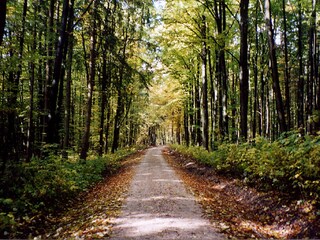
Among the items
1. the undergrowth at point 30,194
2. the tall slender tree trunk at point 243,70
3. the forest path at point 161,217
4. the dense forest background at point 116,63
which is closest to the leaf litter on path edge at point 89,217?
the forest path at point 161,217

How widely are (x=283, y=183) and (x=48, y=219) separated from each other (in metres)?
5.99

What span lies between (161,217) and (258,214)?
8.53ft

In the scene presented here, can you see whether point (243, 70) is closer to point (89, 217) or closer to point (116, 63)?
→ point (116, 63)

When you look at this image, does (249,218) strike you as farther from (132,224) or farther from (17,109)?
(17,109)

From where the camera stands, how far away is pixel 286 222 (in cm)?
596

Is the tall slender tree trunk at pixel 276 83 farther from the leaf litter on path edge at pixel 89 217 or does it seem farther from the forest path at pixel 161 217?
the leaf litter on path edge at pixel 89 217

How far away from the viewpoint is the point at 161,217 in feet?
20.4

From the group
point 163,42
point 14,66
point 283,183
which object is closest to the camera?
point 283,183

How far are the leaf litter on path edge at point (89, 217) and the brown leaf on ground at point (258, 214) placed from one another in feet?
7.84

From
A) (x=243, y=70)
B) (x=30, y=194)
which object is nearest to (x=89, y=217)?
(x=30, y=194)

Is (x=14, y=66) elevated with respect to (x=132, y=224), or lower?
elevated

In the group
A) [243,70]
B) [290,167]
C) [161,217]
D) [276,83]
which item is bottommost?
[161,217]

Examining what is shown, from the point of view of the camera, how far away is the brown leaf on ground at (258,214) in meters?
5.43

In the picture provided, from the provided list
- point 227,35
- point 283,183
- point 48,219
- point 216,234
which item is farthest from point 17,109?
point 227,35
